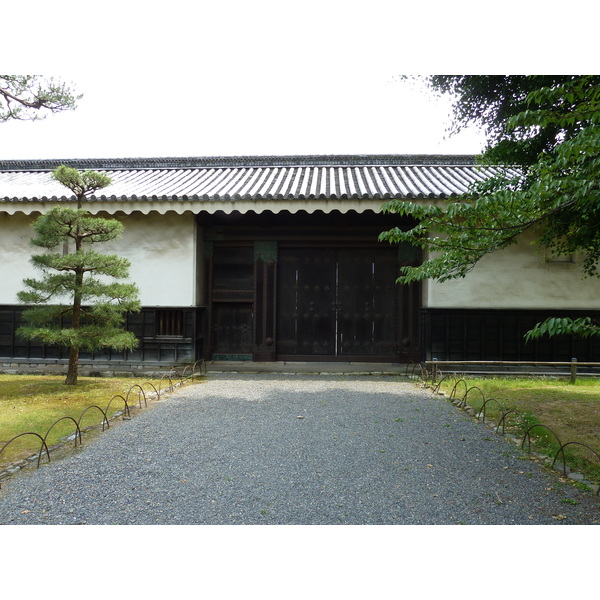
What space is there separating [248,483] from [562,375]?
7.29 m

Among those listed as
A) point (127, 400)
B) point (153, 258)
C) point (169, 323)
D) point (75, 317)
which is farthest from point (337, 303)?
point (75, 317)

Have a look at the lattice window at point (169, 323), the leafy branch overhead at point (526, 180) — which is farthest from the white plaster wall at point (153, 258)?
the leafy branch overhead at point (526, 180)

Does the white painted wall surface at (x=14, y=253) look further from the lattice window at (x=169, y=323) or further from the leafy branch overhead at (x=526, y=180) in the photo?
the leafy branch overhead at (x=526, y=180)

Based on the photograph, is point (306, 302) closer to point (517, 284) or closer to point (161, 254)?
point (161, 254)


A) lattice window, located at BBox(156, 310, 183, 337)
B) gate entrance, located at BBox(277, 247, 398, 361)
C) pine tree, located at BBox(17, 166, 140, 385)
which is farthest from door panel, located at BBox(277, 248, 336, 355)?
→ pine tree, located at BBox(17, 166, 140, 385)

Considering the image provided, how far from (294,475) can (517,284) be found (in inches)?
280

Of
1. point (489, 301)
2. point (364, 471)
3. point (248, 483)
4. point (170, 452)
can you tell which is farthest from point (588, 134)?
point (489, 301)

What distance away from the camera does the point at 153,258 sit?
9.20 meters

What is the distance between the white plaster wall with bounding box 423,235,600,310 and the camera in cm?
888

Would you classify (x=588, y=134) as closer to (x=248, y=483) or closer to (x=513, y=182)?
(x=513, y=182)

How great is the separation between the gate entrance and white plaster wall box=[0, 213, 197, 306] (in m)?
2.02

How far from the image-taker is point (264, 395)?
6848 mm

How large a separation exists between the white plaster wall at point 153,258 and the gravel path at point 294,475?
3.75 meters

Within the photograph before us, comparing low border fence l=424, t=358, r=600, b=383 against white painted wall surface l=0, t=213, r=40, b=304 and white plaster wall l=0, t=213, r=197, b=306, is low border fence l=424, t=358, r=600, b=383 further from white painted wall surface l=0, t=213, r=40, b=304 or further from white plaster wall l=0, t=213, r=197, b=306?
white painted wall surface l=0, t=213, r=40, b=304
